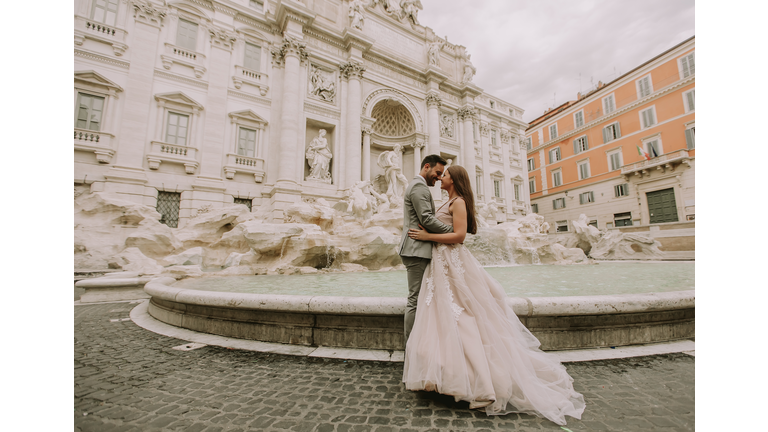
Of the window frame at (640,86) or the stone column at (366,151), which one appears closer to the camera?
the stone column at (366,151)

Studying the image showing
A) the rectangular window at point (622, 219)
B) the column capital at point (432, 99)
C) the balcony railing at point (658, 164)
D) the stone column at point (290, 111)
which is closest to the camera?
the stone column at point (290, 111)

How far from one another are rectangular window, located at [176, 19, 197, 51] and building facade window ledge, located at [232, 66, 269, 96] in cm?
192

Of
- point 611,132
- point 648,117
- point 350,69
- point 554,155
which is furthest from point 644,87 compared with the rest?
point 350,69

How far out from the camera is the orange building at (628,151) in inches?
690

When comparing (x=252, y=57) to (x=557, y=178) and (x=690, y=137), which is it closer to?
(x=690, y=137)

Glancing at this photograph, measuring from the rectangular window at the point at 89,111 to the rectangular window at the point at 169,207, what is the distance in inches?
122

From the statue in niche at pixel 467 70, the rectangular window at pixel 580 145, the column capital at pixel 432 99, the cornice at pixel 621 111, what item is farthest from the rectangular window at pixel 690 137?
the column capital at pixel 432 99

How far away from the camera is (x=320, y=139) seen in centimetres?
1408

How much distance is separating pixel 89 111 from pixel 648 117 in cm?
3034

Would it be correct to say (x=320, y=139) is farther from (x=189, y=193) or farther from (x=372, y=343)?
(x=372, y=343)

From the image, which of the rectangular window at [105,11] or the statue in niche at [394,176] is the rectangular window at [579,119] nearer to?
the statue in niche at [394,176]

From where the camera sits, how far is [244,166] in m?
12.5

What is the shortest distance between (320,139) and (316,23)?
237 inches

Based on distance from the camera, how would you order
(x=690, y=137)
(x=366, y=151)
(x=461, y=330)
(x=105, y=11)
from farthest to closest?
(x=690, y=137)
(x=366, y=151)
(x=105, y=11)
(x=461, y=330)
